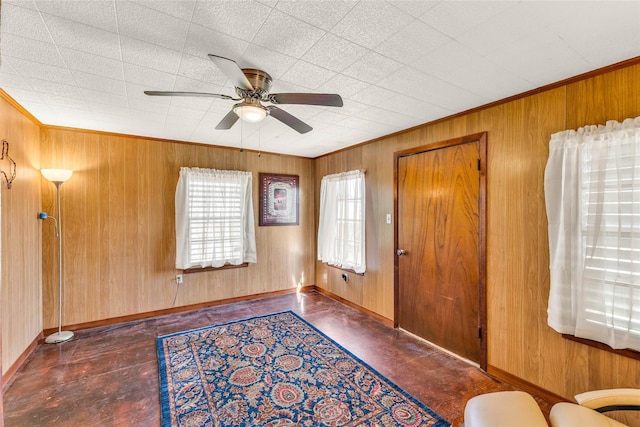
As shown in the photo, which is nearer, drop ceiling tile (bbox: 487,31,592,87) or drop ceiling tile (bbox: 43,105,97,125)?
drop ceiling tile (bbox: 487,31,592,87)

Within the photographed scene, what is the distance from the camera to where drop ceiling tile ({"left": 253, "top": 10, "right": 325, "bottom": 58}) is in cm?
168

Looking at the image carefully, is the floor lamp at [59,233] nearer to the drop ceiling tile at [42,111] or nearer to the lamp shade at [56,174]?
the lamp shade at [56,174]

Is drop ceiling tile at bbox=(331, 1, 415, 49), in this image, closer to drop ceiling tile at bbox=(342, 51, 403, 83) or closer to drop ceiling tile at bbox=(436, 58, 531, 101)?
drop ceiling tile at bbox=(342, 51, 403, 83)

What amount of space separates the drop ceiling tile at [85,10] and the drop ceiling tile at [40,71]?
677mm

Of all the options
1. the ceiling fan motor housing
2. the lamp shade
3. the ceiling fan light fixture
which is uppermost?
the ceiling fan motor housing

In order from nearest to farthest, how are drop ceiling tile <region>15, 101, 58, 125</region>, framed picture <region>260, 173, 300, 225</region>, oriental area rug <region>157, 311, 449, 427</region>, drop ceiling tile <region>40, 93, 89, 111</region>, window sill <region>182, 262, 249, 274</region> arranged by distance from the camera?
oriental area rug <region>157, 311, 449, 427</region> < drop ceiling tile <region>40, 93, 89, 111</region> < drop ceiling tile <region>15, 101, 58, 125</region> < window sill <region>182, 262, 249, 274</region> < framed picture <region>260, 173, 300, 225</region>

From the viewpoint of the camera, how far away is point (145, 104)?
9.13ft

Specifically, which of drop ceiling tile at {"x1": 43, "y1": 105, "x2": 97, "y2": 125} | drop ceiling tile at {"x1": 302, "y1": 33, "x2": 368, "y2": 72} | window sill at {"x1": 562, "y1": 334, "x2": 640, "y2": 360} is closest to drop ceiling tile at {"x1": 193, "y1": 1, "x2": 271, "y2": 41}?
drop ceiling tile at {"x1": 302, "y1": 33, "x2": 368, "y2": 72}

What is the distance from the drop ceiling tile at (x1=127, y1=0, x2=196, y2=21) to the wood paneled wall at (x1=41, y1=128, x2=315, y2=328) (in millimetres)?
2718

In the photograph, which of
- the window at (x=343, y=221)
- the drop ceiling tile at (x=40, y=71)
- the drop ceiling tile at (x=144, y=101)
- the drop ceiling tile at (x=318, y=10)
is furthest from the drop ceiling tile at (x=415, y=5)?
the window at (x=343, y=221)

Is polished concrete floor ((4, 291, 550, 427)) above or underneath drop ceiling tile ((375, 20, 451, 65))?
underneath

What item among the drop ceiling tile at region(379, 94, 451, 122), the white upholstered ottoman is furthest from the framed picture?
the white upholstered ottoman

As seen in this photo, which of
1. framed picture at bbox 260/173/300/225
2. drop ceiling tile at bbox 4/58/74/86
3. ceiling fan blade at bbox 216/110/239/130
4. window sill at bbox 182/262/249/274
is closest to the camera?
drop ceiling tile at bbox 4/58/74/86

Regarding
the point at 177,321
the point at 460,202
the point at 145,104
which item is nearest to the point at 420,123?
the point at 460,202
